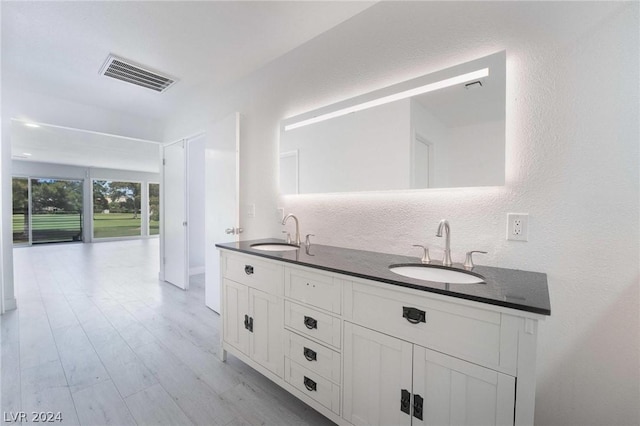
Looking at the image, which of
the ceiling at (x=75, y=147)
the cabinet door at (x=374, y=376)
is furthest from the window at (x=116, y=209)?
the cabinet door at (x=374, y=376)

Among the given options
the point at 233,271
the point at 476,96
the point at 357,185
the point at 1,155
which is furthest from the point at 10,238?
the point at 476,96

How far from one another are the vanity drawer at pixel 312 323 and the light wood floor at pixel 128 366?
51cm

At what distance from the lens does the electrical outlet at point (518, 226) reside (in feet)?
4.30

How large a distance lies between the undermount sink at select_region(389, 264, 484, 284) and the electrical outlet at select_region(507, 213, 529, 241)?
30 cm

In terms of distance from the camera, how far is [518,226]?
4.36 ft

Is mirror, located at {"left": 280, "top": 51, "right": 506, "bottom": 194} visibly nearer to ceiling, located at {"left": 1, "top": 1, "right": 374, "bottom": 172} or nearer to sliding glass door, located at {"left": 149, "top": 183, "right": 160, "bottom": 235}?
ceiling, located at {"left": 1, "top": 1, "right": 374, "bottom": 172}

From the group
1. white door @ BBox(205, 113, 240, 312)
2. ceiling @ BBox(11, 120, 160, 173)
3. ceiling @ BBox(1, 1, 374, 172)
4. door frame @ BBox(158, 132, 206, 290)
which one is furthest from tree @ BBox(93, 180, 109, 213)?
white door @ BBox(205, 113, 240, 312)

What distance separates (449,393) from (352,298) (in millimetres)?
513

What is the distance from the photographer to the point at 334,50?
82.7 inches

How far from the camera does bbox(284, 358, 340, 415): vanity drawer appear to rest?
54.7 inches

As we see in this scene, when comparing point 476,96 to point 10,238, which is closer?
point 476,96

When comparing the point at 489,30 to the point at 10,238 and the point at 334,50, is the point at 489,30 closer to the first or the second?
the point at 334,50

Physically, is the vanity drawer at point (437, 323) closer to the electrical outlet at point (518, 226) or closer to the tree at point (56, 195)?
the electrical outlet at point (518, 226)

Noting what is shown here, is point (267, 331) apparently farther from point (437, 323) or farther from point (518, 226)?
point (518, 226)
